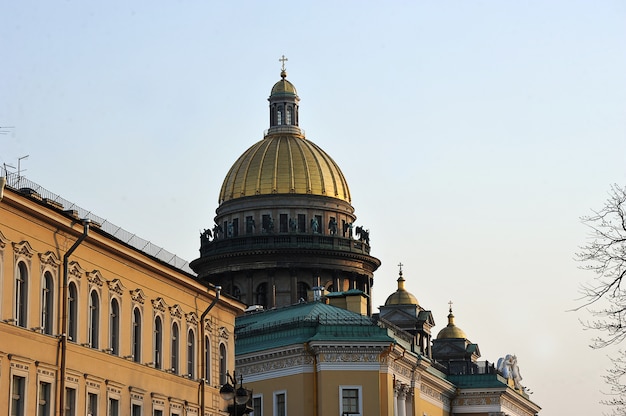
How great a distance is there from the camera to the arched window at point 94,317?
116 ft

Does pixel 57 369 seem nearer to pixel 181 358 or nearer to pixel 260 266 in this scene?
pixel 181 358

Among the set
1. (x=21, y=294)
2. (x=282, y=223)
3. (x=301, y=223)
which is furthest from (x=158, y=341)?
(x=301, y=223)

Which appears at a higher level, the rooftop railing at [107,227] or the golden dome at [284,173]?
the golden dome at [284,173]

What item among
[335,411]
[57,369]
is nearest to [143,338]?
[57,369]

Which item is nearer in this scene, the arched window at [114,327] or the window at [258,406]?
the arched window at [114,327]

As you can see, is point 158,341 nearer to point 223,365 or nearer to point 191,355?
point 191,355

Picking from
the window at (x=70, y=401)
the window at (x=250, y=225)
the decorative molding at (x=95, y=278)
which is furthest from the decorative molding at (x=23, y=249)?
the window at (x=250, y=225)

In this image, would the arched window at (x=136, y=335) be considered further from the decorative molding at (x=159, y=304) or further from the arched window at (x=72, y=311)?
the arched window at (x=72, y=311)

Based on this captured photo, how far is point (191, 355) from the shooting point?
1672 inches

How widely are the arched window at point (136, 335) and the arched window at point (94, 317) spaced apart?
2464mm

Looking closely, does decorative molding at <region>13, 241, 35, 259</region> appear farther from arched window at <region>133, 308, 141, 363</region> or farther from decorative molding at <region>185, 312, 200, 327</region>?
decorative molding at <region>185, 312, 200, 327</region>

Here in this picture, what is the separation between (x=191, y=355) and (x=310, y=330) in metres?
22.0

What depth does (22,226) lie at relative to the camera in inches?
1254

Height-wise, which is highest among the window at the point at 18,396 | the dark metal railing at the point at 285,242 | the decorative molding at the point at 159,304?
the dark metal railing at the point at 285,242
